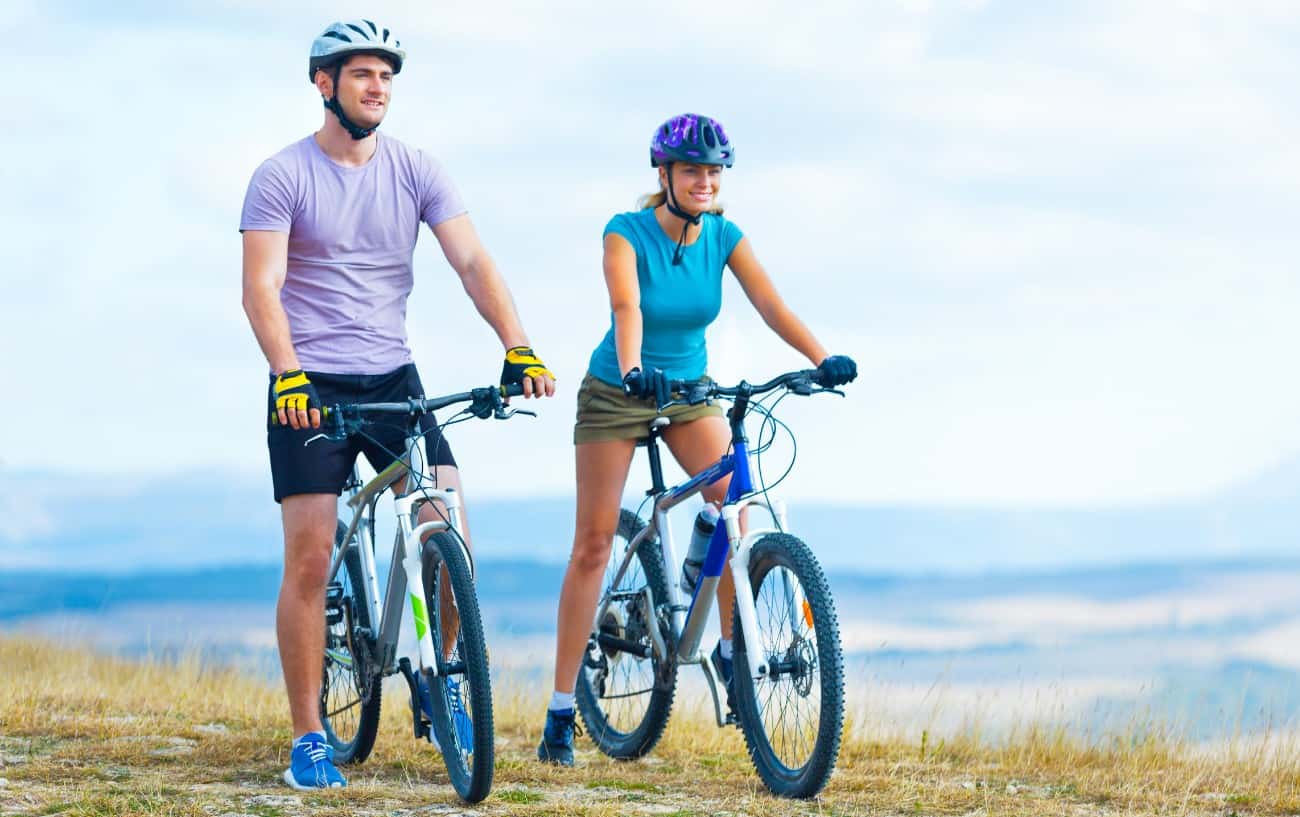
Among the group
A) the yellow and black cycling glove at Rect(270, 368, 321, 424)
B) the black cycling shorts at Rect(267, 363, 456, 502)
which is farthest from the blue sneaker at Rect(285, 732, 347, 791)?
the yellow and black cycling glove at Rect(270, 368, 321, 424)

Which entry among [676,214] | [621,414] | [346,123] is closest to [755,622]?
[621,414]

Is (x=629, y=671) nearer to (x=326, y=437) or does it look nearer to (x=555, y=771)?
(x=555, y=771)

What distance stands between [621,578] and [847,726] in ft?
4.70

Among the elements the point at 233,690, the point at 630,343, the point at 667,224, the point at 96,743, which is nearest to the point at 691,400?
the point at 630,343

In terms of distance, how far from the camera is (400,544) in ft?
18.9

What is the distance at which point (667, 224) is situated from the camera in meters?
6.04

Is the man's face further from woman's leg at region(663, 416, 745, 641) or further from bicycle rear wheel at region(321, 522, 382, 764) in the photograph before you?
bicycle rear wheel at region(321, 522, 382, 764)

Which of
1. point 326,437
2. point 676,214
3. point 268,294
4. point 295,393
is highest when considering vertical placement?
point 676,214

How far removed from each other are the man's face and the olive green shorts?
1.31m

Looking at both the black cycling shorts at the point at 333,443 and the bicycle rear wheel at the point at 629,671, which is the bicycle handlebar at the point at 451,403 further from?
the bicycle rear wheel at the point at 629,671

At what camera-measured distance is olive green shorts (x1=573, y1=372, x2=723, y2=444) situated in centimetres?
610

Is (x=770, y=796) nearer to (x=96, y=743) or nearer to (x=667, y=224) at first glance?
(x=667, y=224)

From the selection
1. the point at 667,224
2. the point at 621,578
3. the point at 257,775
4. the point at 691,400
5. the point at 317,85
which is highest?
the point at 317,85

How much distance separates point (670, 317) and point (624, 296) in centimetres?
26
